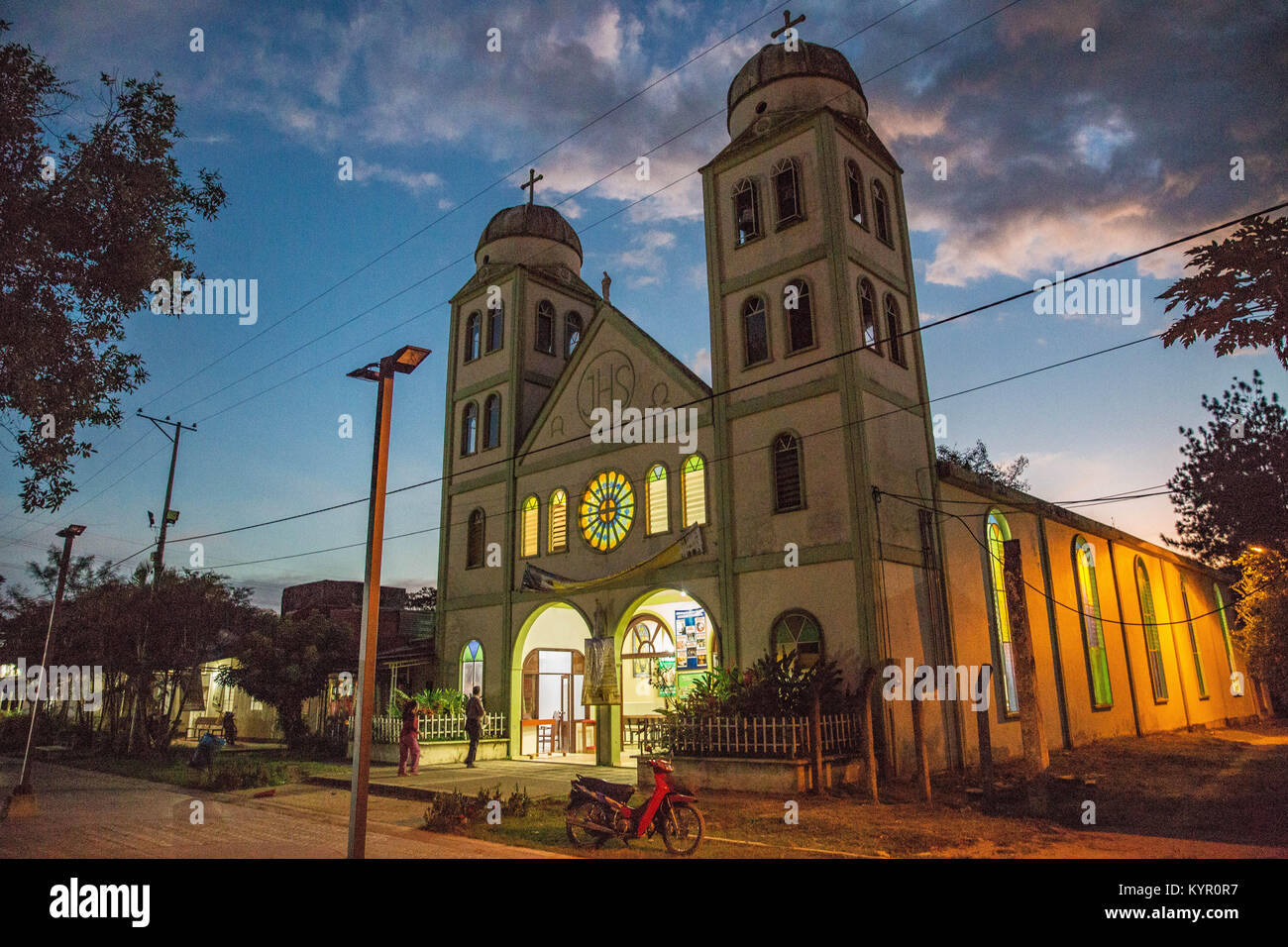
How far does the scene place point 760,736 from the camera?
1417 centimetres

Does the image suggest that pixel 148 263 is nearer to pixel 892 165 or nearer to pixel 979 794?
pixel 979 794

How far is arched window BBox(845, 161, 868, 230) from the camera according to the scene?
61.1 ft

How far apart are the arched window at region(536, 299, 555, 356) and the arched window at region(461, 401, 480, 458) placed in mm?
2896

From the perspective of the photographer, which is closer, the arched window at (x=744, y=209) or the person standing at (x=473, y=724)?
the arched window at (x=744, y=209)

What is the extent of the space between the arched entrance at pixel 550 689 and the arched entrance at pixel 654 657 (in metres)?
1.40

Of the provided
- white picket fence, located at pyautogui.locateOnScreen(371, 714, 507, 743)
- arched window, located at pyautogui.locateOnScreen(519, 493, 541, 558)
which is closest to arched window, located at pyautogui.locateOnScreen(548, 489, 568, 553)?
arched window, located at pyautogui.locateOnScreen(519, 493, 541, 558)

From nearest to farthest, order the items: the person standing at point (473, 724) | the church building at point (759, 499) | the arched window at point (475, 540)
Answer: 1. the church building at point (759, 499)
2. the person standing at point (473, 724)
3. the arched window at point (475, 540)

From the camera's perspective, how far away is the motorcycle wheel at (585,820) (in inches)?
385

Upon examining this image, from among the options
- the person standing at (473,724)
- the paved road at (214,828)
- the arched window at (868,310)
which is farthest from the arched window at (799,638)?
the person standing at (473,724)

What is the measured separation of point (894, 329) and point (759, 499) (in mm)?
5358

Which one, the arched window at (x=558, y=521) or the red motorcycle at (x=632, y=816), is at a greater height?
the arched window at (x=558, y=521)

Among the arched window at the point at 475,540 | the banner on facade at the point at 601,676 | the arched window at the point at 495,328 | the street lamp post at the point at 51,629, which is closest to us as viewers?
the street lamp post at the point at 51,629

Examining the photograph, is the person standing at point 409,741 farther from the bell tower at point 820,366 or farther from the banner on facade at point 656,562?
the bell tower at point 820,366

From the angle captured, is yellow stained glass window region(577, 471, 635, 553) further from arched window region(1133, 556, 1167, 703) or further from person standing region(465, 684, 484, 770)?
arched window region(1133, 556, 1167, 703)
